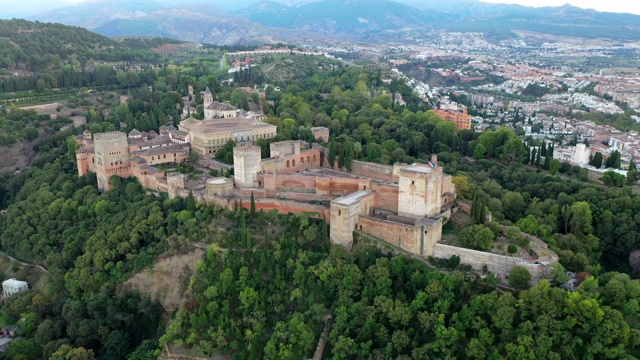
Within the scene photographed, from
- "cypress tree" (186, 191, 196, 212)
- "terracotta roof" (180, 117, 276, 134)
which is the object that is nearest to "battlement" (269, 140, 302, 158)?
"terracotta roof" (180, 117, 276, 134)

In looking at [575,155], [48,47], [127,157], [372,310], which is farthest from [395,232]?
[48,47]

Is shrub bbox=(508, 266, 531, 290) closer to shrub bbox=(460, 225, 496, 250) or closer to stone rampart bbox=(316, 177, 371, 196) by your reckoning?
shrub bbox=(460, 225, 496, 250)

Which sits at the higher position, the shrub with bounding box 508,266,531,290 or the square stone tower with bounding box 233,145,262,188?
the square stone tower with bounding box 233,145,262,188

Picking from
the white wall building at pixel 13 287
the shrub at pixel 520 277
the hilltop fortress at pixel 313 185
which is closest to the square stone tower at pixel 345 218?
the hilltop fortress at pixel 313 185

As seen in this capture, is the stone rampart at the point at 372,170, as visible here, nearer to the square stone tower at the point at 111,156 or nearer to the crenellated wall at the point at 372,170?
the crenellated wall at the point at 372,170

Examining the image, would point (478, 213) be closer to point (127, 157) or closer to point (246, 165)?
point (246, 165)

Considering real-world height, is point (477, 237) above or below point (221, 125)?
below

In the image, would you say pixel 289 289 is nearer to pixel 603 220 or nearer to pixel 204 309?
pixel 204 309
